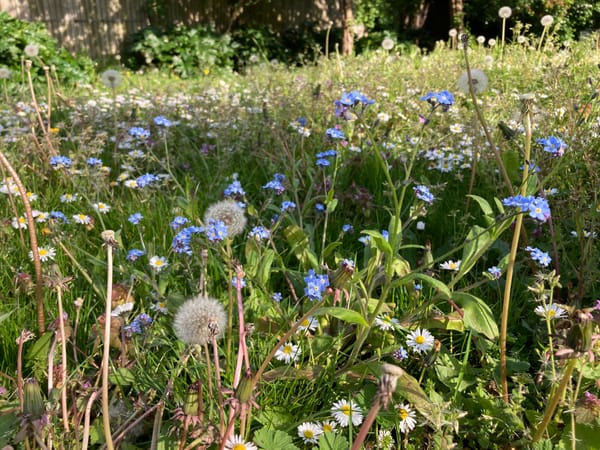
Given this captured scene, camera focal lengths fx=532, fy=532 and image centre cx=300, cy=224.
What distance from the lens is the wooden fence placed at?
33.2 feet

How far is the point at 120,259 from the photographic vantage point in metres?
1.70

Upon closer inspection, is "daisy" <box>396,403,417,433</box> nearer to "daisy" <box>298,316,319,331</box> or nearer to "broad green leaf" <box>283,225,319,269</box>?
"daisy" <box>298,316,319,331</box>

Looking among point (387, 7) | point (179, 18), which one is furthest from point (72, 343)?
point (387, 7)

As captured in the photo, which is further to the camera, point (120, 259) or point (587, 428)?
point (120, 259)

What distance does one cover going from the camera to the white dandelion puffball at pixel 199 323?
0.97 metres

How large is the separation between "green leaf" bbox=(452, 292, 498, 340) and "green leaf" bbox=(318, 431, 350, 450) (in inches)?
17.6

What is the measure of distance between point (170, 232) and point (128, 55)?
9.31 m

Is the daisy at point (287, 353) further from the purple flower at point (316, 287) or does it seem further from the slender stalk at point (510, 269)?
the slender stalk at point (510, 269)

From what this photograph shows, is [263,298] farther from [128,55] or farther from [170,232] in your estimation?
[128,55]

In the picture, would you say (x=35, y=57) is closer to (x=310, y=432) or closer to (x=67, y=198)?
(x=67, y=198)

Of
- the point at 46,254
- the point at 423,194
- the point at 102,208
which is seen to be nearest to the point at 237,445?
the point at 423,194

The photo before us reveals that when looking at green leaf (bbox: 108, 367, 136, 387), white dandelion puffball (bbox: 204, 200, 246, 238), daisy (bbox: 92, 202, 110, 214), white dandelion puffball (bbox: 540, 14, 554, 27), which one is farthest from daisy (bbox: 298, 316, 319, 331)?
white dandelion puffball (bbox: 540, 14, 554, 27)

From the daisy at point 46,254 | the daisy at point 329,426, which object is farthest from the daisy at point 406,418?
the daisy at point 46,254

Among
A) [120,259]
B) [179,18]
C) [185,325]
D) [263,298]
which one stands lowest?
[263,298]
